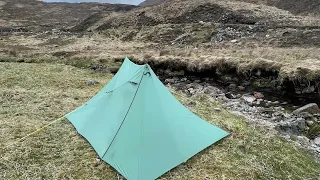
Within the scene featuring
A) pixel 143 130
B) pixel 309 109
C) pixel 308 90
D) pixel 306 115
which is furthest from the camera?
pixel 308 90

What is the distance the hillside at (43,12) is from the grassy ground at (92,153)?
203 feet

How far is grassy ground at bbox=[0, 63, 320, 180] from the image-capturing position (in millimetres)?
9328

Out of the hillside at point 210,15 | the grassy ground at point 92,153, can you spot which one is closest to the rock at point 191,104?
the grassy ground at point 92,153

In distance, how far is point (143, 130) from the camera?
9961 mm

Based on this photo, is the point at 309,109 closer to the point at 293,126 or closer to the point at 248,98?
the point at 293,126

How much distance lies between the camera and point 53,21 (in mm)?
79938

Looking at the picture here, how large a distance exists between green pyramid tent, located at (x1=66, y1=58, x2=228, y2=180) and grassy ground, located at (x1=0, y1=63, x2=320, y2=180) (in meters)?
0.33

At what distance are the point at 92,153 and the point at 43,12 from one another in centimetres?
8711

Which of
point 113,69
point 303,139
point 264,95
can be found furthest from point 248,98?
point 113,69

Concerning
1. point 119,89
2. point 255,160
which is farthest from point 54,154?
point 255,160

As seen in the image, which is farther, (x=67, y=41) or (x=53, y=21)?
(x=53, y=21)

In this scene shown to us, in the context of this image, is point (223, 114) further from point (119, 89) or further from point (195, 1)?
point (195, 1)

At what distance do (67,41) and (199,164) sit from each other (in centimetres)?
3731

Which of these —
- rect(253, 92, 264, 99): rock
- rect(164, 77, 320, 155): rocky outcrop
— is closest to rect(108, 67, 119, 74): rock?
rect(164, 77, 320, 155): rocky outcrop
